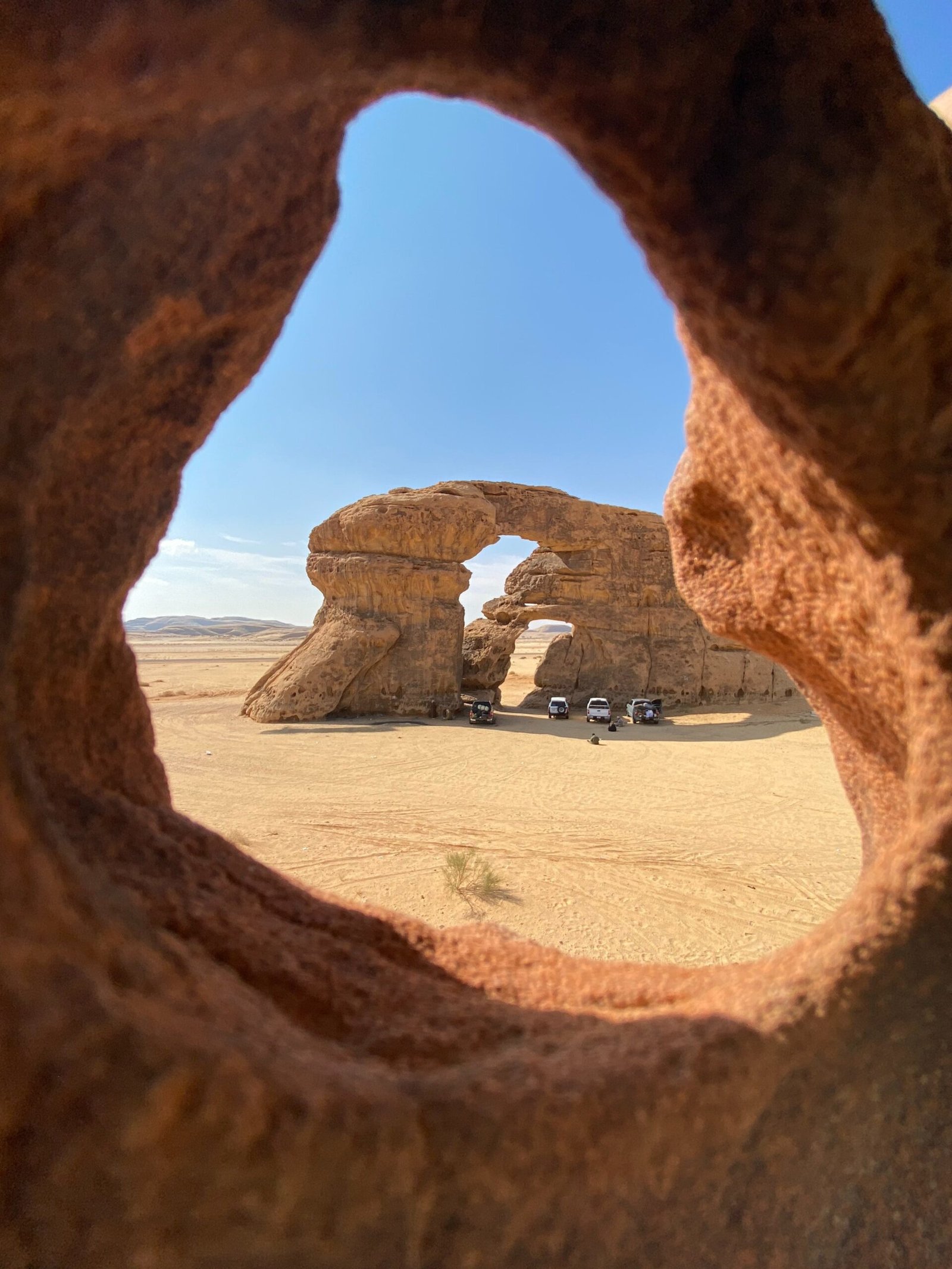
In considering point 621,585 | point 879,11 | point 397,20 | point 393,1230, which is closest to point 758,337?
point 879,11

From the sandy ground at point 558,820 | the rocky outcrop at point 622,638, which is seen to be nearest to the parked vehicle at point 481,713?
the sandy ground at point 558,820

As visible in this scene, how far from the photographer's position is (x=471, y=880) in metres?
4.78

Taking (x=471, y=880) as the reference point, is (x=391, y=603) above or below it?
above

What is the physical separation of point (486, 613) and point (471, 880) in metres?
12.9

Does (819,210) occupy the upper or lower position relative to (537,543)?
lower

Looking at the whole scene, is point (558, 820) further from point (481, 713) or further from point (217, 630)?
point (217, 630)

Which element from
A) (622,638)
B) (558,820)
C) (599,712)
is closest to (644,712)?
(599,712)

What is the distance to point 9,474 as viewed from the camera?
3.67ft

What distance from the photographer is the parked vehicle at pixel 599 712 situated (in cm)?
1381

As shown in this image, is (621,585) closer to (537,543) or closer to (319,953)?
(537,543)

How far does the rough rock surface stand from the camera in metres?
1.00

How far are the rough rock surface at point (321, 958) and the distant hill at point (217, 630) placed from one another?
49666mm

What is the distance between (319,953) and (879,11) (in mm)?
2465

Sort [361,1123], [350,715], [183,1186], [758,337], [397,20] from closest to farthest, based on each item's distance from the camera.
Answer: [183,1186]
[361,1123]
[397,20]
[758,337]
[350,715]
